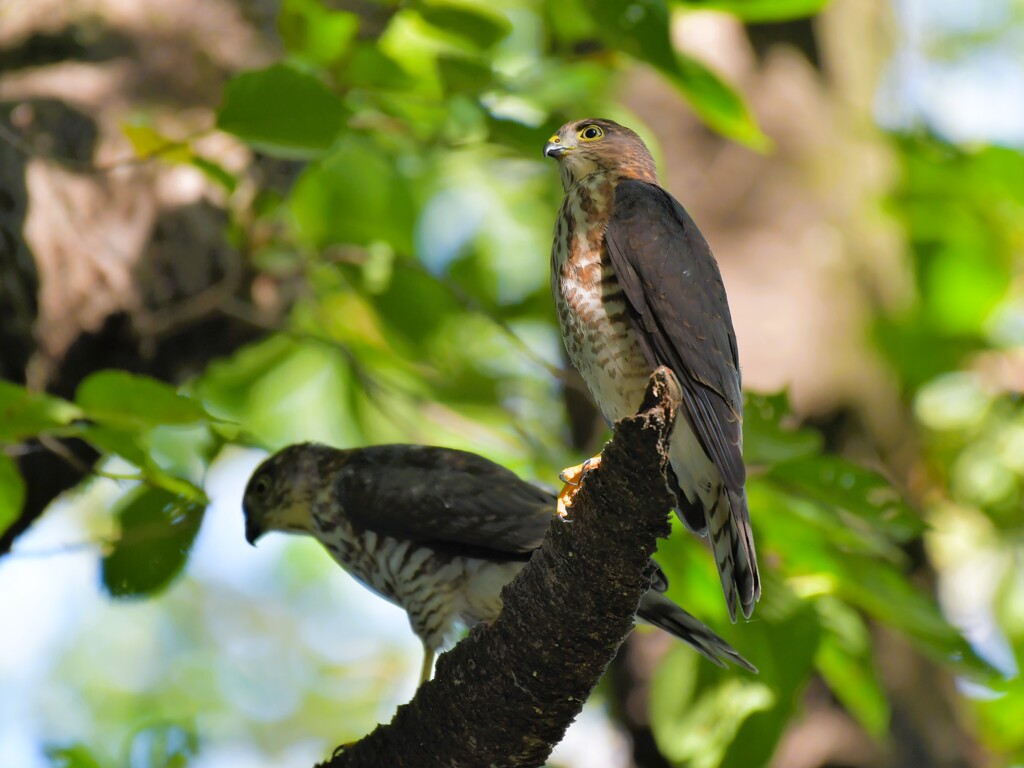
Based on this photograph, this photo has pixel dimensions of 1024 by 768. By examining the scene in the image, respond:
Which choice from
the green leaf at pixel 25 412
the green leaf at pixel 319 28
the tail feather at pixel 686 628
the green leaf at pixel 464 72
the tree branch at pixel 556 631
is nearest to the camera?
the tree branch at pixel 556 631

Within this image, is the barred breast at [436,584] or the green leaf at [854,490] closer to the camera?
the green leaf at [854,490]

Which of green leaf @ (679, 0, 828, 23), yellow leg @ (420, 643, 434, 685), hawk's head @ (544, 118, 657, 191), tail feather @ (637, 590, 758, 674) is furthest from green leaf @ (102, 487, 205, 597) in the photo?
green leaf @ (679, 0, 828, 23)

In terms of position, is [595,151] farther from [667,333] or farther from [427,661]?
[427,661]

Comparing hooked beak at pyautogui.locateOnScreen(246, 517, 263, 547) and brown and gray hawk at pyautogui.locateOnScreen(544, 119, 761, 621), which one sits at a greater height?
brown and gray hawk at pyautogui.locateOnScreen(544, 119, 761, 621)

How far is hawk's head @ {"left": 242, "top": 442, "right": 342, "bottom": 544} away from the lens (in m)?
4.95

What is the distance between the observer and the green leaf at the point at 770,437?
12.2ft

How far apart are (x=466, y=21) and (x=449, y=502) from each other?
1.75 m

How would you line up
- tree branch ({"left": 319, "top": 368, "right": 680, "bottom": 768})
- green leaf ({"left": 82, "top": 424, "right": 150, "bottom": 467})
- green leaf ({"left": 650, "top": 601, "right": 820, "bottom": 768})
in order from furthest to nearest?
1. green leaf ({"left": 650, "top": 601, "right": 820, "bottom": 768})
2. green leaf ({"left": 82, "top": 424, "right": 150, "bottom": 467})
3. tree branch ({"left": 319, "top": 368, "right": 680, "bottom": 768})

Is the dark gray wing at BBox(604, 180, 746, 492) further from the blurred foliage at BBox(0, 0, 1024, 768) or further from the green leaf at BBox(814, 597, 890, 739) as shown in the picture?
the green leaf at BBox(814, 597, 890, 739)

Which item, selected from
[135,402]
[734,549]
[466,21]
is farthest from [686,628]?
[466,21]

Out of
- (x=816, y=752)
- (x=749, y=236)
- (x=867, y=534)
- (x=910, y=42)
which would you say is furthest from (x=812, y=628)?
(x=910, y=42)

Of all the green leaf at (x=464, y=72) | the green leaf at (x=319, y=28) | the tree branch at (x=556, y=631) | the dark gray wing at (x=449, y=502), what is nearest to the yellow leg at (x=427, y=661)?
the dark gray wing at (x=449, y=502)

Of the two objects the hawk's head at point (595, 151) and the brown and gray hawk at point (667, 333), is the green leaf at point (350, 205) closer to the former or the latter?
the hawk's head at point (595, 151)

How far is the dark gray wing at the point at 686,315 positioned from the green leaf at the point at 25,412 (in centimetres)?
160
